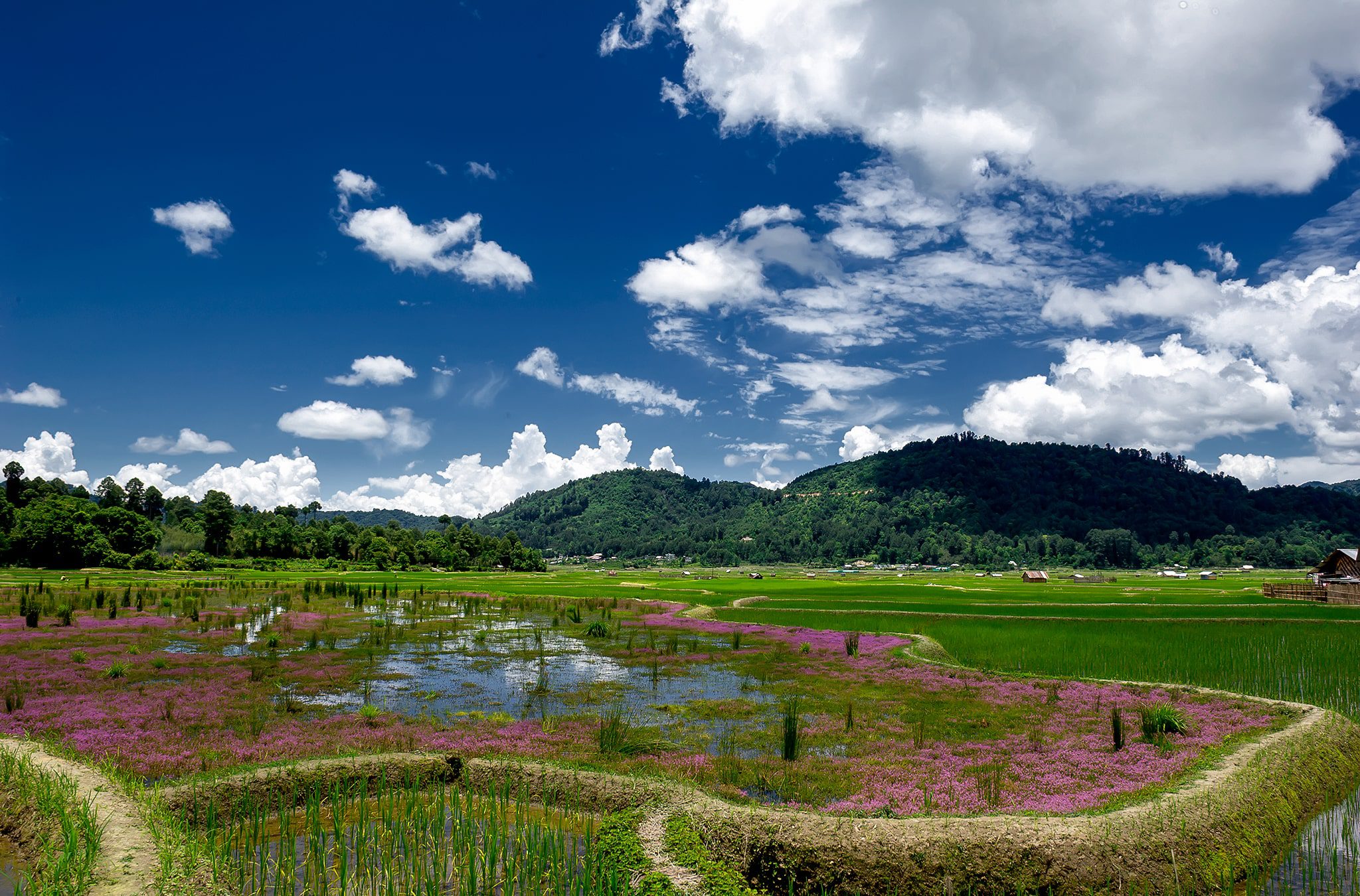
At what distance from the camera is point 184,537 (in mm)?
120125

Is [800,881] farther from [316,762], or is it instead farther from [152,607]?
[152,607]

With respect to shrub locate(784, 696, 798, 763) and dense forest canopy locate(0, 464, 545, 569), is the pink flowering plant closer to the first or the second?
shrub locate(784, 696, 798, 763)

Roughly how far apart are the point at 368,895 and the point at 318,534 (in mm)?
137870

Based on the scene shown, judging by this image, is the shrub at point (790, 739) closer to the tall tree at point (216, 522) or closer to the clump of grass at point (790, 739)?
the clump of grass at point (790, 739)

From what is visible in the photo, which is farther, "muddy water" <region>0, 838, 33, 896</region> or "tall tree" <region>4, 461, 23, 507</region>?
"tall tree" <region>4, 461, 23, 507</region>

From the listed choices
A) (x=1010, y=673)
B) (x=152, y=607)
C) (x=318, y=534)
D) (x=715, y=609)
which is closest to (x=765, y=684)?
(x=1010, y=673)

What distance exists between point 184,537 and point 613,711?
136314mm

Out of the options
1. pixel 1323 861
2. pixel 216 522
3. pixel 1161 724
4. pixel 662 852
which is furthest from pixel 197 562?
pixel 1323 861

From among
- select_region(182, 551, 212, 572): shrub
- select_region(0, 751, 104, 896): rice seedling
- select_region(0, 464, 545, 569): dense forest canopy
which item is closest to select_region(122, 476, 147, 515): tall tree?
select_region(0, 464, 545, 569): dense forest canopy

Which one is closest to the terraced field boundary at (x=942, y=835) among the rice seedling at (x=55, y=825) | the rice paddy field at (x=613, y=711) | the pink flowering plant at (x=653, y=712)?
the rice paddy field at (x=613, y=711)

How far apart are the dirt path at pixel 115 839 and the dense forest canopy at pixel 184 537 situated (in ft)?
311

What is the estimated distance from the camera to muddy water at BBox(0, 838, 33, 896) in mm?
8695

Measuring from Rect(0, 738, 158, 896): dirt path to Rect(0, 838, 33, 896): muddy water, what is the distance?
2.90 ft

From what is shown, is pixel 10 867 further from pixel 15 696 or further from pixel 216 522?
pixel 216 522
